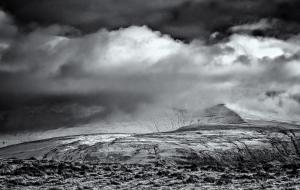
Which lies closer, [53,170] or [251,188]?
[251,188]

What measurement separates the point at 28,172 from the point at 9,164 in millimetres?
8298

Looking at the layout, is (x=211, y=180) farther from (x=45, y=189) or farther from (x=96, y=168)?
(x=96, y=168)

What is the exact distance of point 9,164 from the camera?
3760 inches

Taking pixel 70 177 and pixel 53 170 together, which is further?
pixel 53 170

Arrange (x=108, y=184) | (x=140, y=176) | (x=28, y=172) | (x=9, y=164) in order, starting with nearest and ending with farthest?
(x=108, y=184)
(x=140, y=176)
(x=28, y=172)
(x=9, y=164)

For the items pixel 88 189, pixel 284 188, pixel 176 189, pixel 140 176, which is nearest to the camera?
pixel 284 188

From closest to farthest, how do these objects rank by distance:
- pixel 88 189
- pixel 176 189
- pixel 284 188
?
pixel 284 188 → pixel 176 189 → pixel 88 189

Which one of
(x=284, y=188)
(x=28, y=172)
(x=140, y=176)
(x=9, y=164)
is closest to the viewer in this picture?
(x=284, y=188)

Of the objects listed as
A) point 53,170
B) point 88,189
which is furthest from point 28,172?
point 88,189

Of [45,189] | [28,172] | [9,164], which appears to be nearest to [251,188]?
[45,189]

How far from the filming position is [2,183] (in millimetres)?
73312

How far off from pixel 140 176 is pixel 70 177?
13685 millimetres

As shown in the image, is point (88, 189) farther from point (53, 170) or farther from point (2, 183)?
point (53, 170)

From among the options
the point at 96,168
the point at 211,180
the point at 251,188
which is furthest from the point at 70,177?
the point at 251,188
